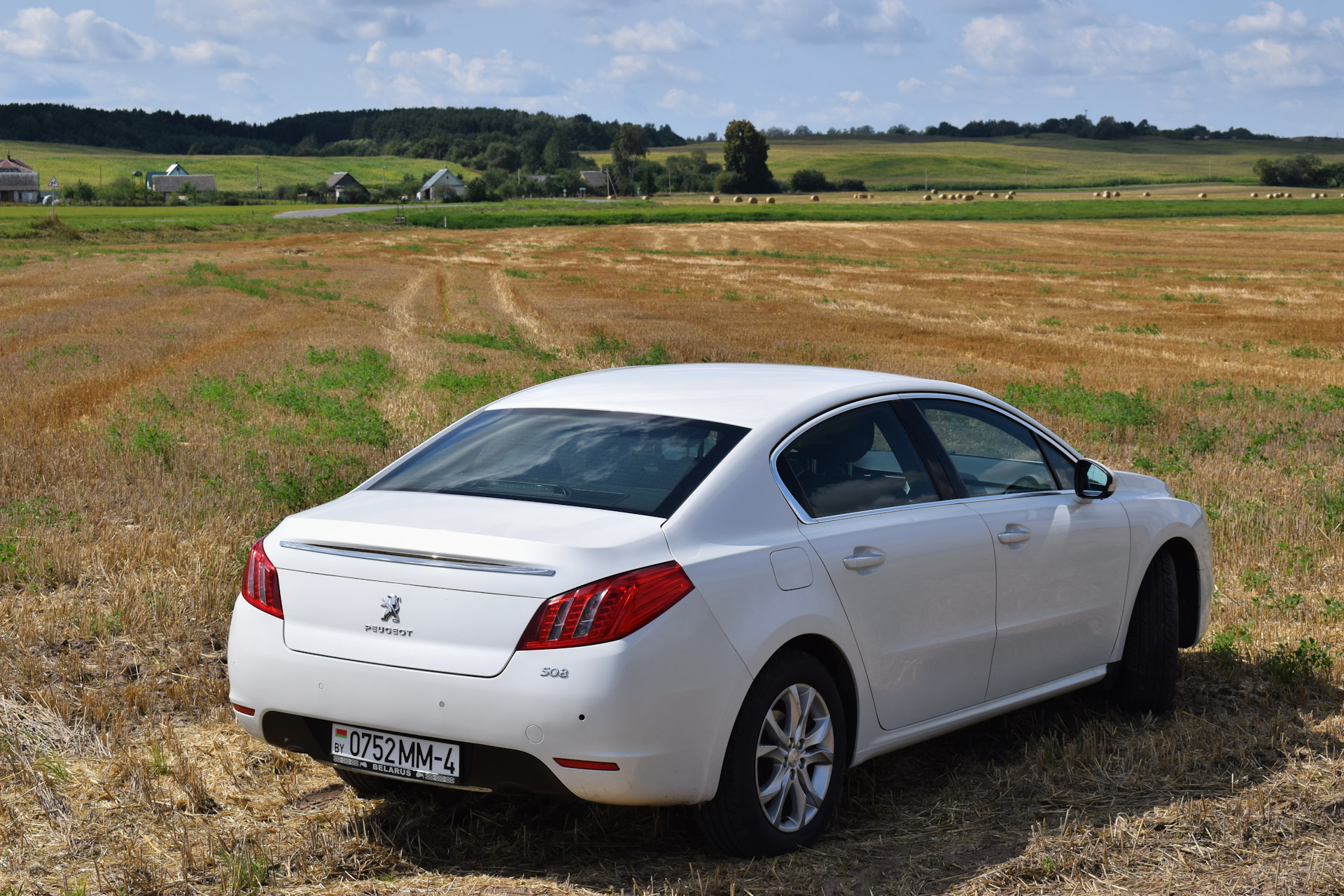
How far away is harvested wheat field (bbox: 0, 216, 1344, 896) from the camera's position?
13.6ft

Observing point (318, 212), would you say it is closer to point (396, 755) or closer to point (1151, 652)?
point (1151, 652)

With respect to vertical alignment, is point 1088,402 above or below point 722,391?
below

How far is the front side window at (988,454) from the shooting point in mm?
5238

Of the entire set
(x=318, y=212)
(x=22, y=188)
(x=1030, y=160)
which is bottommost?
(x=318, y=212)

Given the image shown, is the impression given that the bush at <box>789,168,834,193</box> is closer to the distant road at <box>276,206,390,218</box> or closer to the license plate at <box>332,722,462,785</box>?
the distant road at <box>276,206,390,218</box>

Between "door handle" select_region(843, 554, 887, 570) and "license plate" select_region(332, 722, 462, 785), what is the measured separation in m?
1.42

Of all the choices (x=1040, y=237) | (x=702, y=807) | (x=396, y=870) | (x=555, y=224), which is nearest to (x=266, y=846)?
(x=396, y=870)

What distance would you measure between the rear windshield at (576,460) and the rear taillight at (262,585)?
0.53 meters

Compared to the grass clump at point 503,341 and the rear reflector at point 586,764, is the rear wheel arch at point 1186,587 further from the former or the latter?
the grass clump at point 503,341

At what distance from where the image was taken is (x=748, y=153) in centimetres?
14600

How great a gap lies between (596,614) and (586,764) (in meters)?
0.44

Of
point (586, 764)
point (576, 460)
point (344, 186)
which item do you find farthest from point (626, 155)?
point (586, 764)

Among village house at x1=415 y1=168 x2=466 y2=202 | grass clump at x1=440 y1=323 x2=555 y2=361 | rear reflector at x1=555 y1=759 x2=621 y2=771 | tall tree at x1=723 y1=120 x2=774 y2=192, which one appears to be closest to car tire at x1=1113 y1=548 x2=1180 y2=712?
rear reflector at x1=555 y1=759 x2=621 y2=771

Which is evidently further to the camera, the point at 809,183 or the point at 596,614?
the point at 809,183
